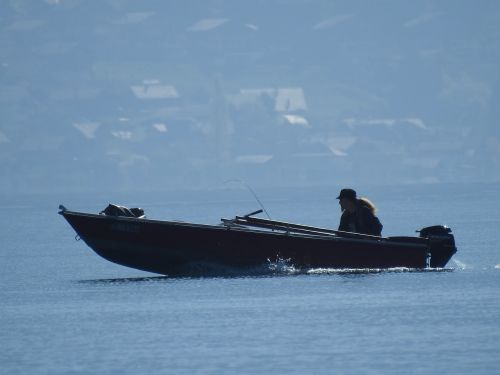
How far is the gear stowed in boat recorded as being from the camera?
42312 millimetres

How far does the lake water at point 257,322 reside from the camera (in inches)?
1233

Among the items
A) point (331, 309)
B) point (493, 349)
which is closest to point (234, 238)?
point (331, 309)

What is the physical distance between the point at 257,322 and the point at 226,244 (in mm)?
6198

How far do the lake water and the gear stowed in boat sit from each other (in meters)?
0.45

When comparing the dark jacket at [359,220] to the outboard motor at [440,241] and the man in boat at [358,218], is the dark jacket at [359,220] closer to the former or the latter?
the man in boat at [358,218]

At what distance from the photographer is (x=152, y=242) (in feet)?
139

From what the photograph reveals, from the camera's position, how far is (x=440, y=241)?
43469 mm

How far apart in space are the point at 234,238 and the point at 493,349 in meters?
11.3

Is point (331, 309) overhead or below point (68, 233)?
below

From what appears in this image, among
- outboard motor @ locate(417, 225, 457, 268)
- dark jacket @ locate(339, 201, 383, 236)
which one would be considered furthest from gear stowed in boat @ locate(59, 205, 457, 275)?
dark jacket @ locate(339, 201, 383, 236)

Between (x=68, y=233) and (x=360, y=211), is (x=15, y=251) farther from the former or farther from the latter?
(x=360, y=211)

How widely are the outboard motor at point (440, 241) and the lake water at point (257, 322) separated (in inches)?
19.2

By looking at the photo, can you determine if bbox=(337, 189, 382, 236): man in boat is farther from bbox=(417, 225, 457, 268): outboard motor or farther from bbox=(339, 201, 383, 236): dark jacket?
bbox=(417, 225, 457, 268): outboard motor

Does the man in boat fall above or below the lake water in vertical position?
above
